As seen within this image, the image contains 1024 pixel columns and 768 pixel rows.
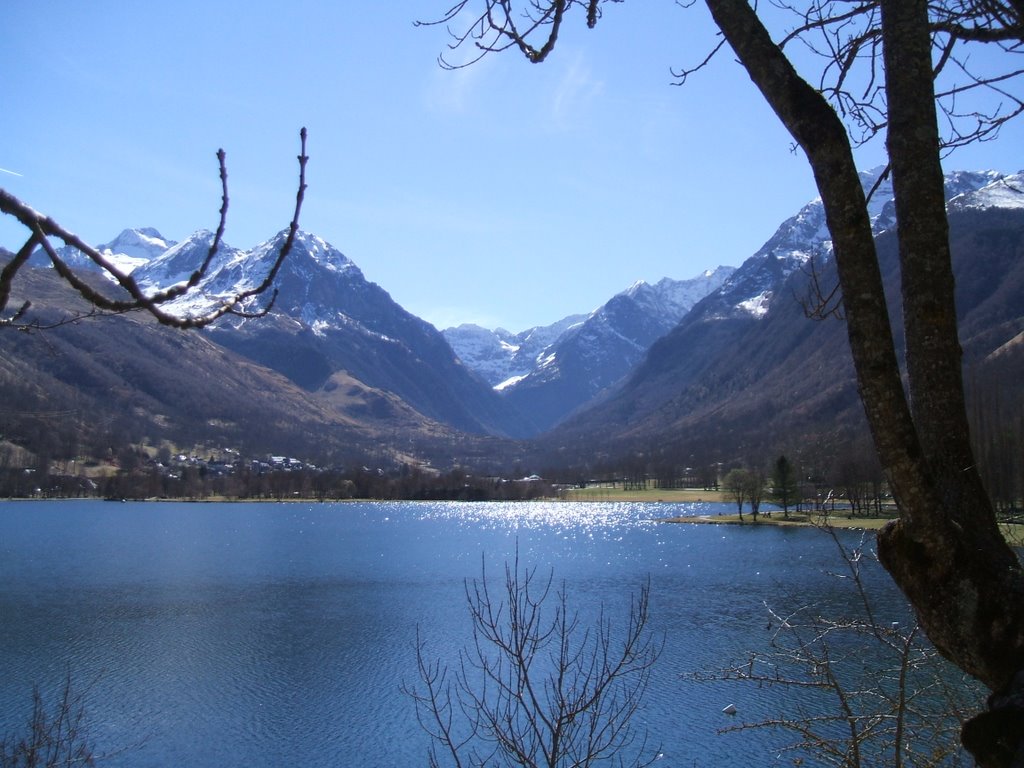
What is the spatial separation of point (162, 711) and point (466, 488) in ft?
515

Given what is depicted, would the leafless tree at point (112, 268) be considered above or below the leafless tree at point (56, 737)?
above

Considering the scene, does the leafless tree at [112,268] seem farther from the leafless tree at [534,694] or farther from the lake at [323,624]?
the leafless tree at [534,694]

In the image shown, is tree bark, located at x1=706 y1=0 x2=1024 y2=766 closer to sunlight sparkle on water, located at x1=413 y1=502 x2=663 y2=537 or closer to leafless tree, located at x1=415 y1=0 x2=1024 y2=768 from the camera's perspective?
leafless tree, located at x1=415 y1=0 x2=1024 y2=768

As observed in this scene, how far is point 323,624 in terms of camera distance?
4312 centimetres

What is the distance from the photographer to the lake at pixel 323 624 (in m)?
26.5

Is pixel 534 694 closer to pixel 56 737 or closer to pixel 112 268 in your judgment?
pixel 56 737

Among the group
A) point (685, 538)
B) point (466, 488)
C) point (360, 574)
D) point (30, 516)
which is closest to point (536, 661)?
point (360, 574)

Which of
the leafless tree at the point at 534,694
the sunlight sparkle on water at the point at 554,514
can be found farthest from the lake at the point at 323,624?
the sunlight sparkle on water at the point at 554,514

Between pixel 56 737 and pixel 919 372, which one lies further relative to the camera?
pixel 56 737

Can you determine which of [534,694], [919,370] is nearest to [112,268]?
[919,370]

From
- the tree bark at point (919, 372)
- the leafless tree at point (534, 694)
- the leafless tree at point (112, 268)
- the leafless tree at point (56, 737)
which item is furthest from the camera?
the leafless tree at point (56, 737)

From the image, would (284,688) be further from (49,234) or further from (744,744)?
(49,234)

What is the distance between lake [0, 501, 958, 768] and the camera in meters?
26.5

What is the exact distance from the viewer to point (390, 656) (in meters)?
36.1
